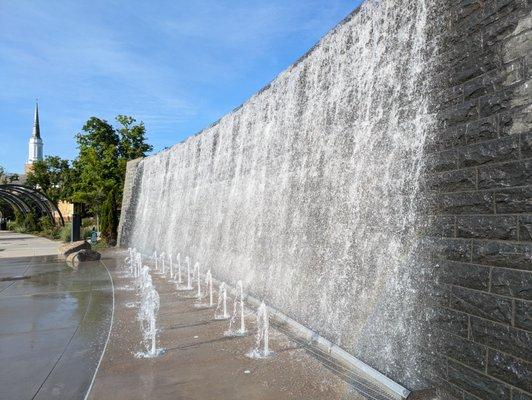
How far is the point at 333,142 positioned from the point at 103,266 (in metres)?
10.3

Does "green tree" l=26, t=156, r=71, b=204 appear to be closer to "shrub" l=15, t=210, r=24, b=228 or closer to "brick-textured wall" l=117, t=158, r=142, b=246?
"shrub" l=15, t=210, r=24, b=228

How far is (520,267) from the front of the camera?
10.4 ft

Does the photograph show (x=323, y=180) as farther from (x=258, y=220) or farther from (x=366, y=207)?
(x=258, y=220)

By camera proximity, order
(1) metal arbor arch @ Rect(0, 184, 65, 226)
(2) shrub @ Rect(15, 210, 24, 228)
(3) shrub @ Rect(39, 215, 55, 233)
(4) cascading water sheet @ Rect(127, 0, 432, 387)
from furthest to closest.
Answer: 1. (2) shrub @ Rect(15, 210, 24, 228)
2. (3) shrub @ Rect(39, 215, 55, 233)
3. (1) metal arbor arch @ Rect(0, 184, 65, 226)
4. (4) cascading water sheet @ Rect(127, 0, 432, 387)

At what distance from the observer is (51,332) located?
6.23 m

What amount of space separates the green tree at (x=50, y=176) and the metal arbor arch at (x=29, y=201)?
271 centimetres

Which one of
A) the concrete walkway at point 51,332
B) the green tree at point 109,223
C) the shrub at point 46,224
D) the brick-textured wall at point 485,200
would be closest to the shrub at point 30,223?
the shrub at point 46,224

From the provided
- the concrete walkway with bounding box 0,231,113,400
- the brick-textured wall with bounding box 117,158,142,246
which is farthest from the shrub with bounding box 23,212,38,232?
the concrete walkway with bounding box 0,231,113,400

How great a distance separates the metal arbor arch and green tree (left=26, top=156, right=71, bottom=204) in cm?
271

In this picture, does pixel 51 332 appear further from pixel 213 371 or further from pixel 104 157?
pixel 104 157

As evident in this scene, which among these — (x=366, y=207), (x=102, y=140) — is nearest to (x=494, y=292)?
(x=366, y=207)

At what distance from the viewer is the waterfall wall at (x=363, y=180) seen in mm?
4105

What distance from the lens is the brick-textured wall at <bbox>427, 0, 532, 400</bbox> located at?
3176 mm

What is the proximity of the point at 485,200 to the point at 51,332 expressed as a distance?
5.60m
